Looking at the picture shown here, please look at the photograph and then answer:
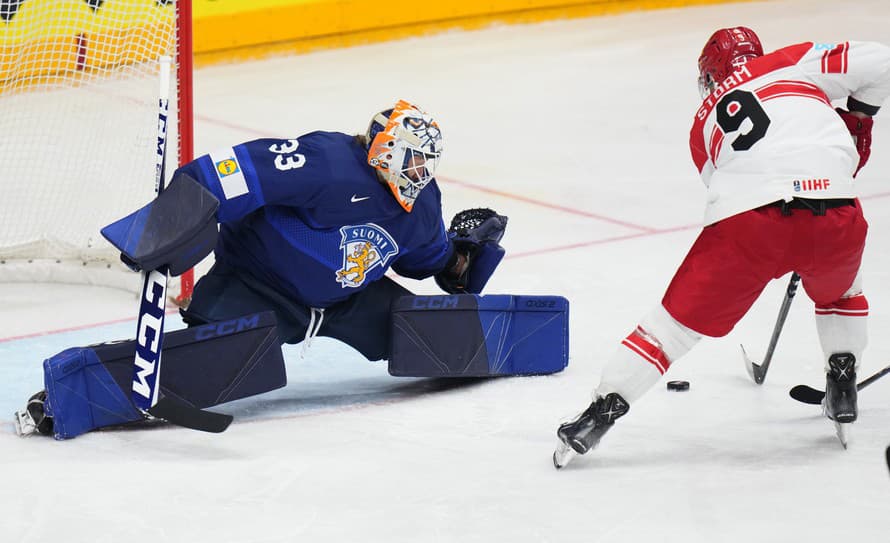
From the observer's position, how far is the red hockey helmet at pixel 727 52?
3537mm

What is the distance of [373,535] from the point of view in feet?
9.65

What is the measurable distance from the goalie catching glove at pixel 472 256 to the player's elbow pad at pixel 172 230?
88 centimetres

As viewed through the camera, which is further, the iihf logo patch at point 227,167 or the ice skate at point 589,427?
the iihf logo patch at point 227,167

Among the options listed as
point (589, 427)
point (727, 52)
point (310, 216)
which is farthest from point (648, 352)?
point (310, 216)

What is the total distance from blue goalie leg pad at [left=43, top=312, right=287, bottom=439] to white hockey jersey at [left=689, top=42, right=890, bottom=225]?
1149mm

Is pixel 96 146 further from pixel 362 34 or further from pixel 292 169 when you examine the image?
pixel 362 34

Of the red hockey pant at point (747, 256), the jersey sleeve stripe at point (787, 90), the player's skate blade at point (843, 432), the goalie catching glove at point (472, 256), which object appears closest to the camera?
the red hockey pant at point (747, 256)

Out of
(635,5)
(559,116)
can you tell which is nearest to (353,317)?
(559,116)

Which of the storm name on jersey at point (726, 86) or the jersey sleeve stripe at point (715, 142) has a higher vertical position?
the storm name on jersey at point (726, 86)

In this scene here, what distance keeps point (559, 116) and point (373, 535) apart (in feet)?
17.3

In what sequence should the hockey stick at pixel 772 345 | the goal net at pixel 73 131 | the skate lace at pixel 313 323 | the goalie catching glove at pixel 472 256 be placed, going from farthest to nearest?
1. the goal net at pixel 73 131
2. the goalie catching glove at pixel 472 256
3. the hockey stick at pixel 772 345
4. the skate lace at pixel 313 323

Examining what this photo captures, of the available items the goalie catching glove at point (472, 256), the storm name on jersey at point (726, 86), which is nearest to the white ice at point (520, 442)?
the goalie catching glove at point (472, 256)

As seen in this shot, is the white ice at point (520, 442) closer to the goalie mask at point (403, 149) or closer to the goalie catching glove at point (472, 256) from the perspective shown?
the goalie catching glove at point (472, 256)

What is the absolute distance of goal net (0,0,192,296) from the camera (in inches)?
206
